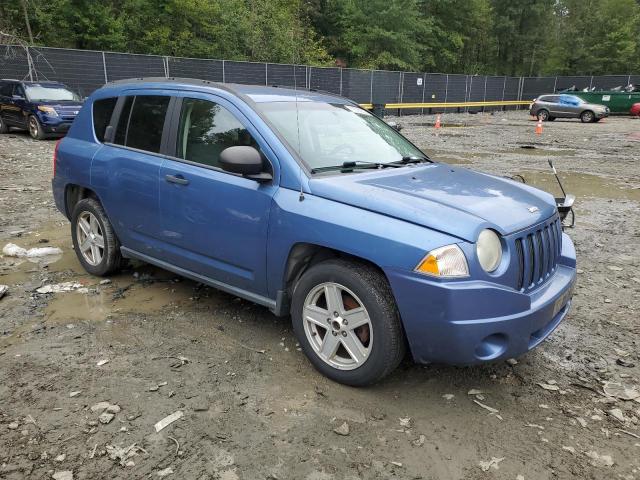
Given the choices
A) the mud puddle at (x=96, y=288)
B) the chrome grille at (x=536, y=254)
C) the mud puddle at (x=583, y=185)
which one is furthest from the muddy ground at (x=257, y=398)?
the mud puddle at (x=583, y=185)

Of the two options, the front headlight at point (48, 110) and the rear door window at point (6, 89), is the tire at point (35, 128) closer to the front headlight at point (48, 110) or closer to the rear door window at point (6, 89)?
the front headlight at point (48, 110)

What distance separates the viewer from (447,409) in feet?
Answer: 10.2

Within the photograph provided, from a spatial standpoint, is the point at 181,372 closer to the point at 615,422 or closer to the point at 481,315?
the point at 481,315

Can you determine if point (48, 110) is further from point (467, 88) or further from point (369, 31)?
point (369, 31)

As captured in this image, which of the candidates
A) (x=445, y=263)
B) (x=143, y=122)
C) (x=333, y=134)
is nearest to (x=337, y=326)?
(x=445, y=263)

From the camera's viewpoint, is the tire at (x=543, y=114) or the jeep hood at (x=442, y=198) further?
the tire at (x=543, y=114)

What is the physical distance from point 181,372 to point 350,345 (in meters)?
1.16

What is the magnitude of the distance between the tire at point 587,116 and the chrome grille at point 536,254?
94.5 ft

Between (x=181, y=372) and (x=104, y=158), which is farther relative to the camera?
(x=104, y=158)

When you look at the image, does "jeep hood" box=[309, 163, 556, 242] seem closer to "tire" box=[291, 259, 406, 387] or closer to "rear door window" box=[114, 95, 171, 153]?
"tire" box=[291, 259, 406, 387]

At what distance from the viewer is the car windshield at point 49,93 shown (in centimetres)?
1561

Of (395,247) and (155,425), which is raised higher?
(395,247)

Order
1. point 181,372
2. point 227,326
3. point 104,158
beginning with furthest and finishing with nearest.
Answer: point 104,158 → point 227,326 → point 181,372

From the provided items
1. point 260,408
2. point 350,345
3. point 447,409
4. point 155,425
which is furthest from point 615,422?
point 155,425
